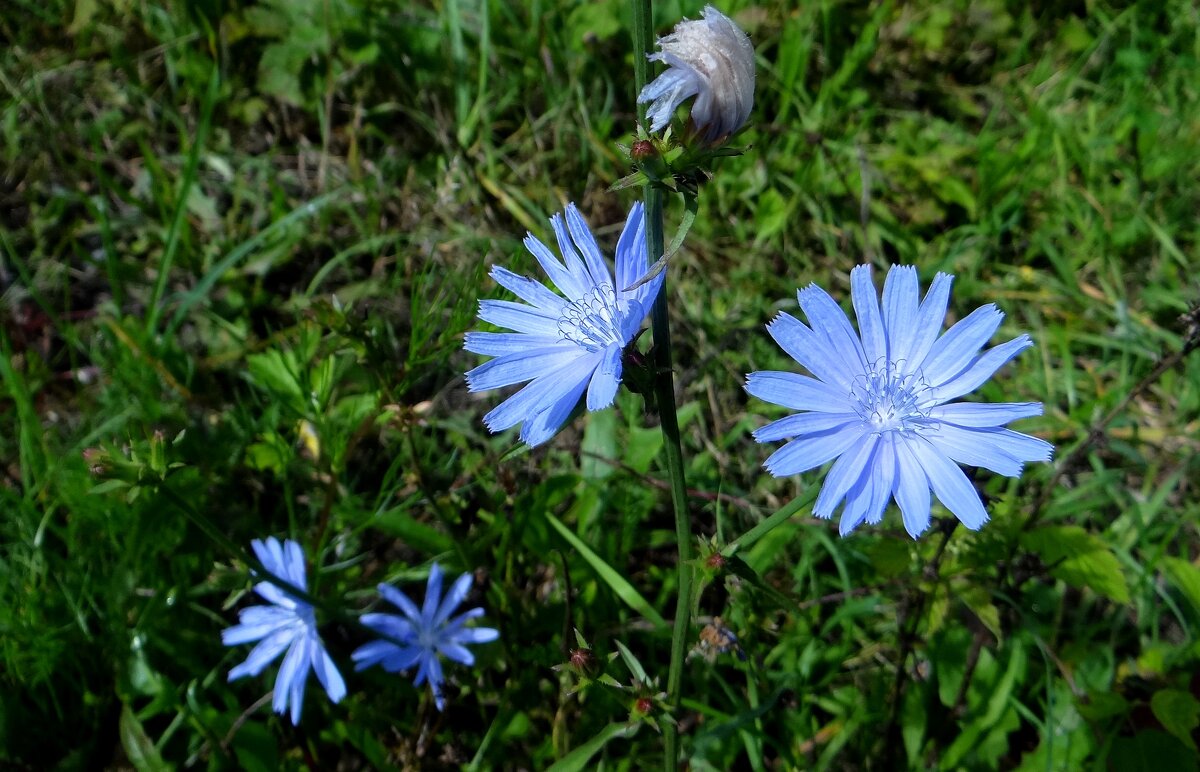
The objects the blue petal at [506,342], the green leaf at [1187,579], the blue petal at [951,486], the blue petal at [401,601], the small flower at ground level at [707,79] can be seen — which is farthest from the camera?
the blue petal at [401,601]

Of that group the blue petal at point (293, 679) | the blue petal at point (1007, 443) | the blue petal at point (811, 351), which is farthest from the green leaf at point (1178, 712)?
the blue petal at point (293, 679)

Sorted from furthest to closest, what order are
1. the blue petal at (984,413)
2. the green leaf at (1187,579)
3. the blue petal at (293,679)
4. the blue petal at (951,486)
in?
the blue petal at (293,679)
the green leaf at (1187,579)
the blue petal at (984,413)
the blue petal at (951,486)

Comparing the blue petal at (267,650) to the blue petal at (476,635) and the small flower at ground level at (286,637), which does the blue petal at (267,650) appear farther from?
the blue petal at (476,635)

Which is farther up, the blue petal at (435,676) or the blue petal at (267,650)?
the blue petal at (435,676)

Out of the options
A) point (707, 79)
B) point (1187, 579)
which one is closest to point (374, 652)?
point (707, 79)

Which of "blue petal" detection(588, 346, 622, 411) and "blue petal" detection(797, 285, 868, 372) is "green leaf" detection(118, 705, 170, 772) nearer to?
"blue petal" detection(588, 346, 622, 411)

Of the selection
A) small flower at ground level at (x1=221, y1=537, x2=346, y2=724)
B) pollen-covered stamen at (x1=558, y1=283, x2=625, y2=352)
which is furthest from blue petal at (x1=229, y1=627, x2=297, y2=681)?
pollen-covered stamen at (x1=558, y1=283, x2=625, y2=352)

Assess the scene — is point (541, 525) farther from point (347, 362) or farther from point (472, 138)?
point (472, 138)
